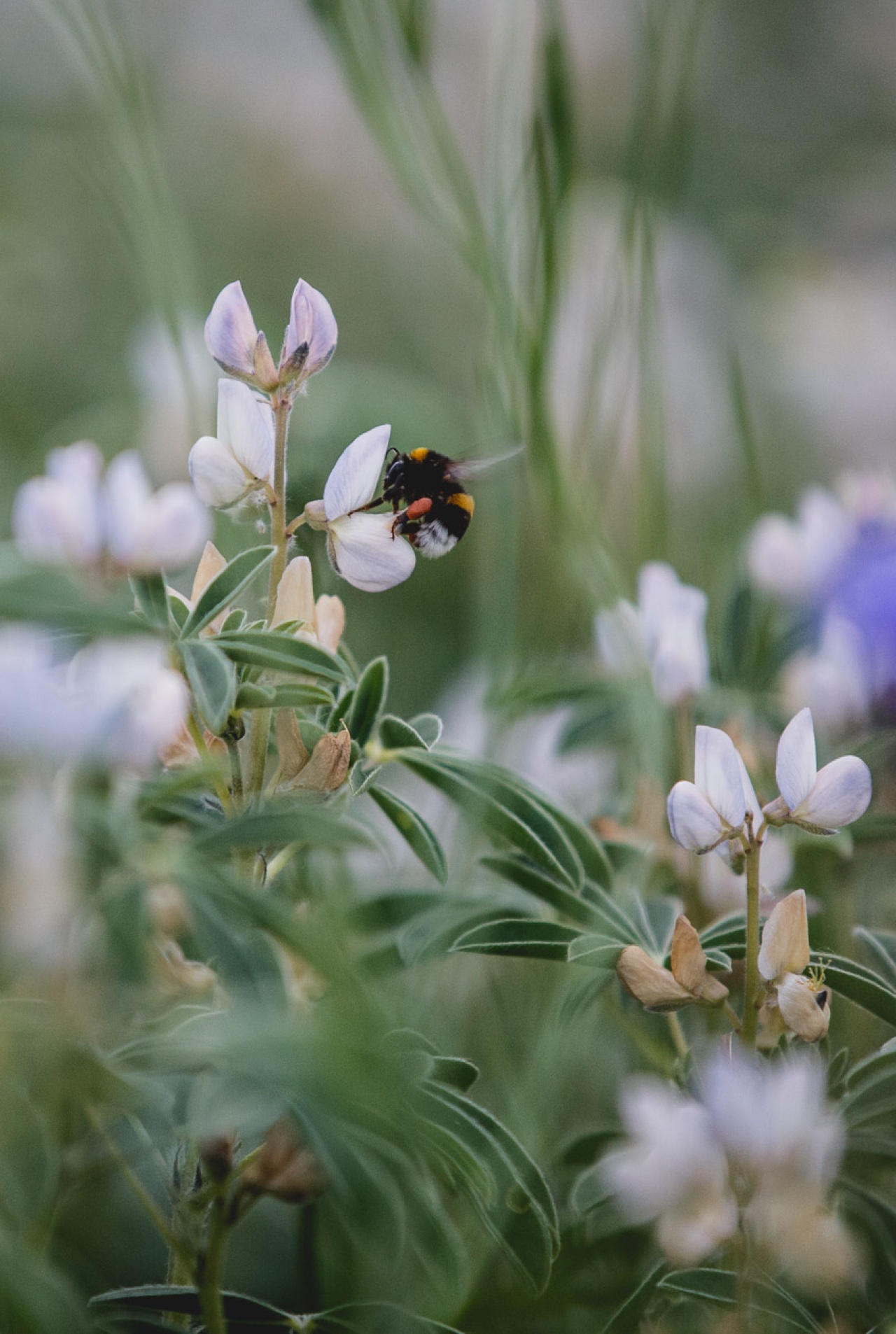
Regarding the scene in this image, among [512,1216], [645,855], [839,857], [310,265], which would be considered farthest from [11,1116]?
[310,265]

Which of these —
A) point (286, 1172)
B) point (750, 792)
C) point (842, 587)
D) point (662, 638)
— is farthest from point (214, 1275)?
point (842, 587)

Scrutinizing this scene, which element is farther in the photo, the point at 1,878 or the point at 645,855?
the point at 645,855

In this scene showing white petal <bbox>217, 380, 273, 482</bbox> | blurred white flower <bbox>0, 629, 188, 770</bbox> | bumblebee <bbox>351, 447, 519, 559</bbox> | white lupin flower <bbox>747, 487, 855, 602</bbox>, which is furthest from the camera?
white lupin flower <bbox>747, 487, 855, 602</bbox>

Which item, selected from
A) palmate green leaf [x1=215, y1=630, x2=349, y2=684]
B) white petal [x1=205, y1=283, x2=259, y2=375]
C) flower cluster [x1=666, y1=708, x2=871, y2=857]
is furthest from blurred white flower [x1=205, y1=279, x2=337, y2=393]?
flower cluster [x1=666, y1=708, x2=871, y2=857]

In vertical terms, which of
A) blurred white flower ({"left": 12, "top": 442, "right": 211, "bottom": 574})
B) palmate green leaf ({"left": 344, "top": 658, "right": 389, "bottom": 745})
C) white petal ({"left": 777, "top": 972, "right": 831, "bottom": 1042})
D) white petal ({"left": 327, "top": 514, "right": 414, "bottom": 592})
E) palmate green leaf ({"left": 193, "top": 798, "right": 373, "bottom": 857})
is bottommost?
white petal ({"left": 777, "top": 972, "right": 831, "bottom": 1042})

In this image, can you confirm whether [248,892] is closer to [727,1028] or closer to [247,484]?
[247,484]

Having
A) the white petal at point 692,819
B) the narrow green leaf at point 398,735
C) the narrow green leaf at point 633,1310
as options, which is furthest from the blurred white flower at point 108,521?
the narrow green leaf at point 633,1310

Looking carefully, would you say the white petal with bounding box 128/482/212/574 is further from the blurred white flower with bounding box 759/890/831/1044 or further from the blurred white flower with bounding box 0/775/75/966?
the blurred white flower with bounding box 759/890/831/1044
